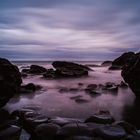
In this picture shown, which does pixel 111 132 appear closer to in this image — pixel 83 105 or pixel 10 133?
pixel 10 133

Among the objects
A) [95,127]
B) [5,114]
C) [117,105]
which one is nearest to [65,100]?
[117,105]

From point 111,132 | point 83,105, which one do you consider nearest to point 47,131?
point 111,132

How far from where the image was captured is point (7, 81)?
357 inches

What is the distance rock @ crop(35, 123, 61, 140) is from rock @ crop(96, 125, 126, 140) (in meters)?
0.88

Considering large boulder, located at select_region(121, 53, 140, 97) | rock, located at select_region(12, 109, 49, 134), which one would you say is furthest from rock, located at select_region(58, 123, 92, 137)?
large boulder, located at select_region(121, 53, 140, 97)

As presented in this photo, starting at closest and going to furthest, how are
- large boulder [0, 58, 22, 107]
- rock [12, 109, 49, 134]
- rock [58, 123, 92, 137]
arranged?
rock [58, 123, 92, 137] < rock [12, 109, 49, 134] < large boulder [0, 58, 22, 107]

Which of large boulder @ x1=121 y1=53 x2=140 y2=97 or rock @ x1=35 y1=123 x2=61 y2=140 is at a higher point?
large boulder @ x1=121 y1=53 x2=140 y2=97

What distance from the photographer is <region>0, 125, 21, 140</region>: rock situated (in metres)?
5.18

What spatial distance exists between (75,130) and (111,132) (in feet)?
2.37

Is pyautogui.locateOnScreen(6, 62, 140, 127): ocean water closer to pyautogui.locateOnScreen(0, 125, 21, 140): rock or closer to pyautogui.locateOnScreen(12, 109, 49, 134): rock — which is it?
pyautogui.locateOnScreen(12, 109, 49, 134): rock

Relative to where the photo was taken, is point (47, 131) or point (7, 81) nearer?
point (47, 131)

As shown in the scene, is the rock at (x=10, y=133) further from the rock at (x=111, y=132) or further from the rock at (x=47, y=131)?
the rock at (x=111, y=132)

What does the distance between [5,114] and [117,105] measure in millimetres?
4009

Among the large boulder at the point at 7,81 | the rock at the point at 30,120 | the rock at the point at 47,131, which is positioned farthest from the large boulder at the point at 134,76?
the rock at the point at 47,131
